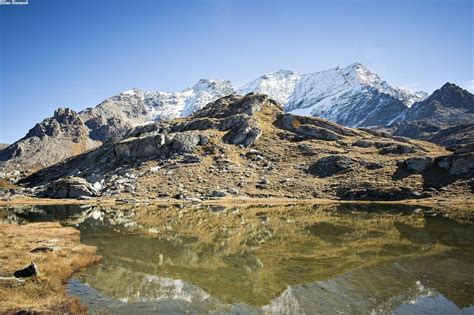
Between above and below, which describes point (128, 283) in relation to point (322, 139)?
below

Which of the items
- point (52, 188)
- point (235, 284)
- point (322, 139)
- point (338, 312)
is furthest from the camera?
point (322, 139)

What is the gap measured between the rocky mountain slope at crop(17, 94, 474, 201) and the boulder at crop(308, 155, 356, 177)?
1.20 ft

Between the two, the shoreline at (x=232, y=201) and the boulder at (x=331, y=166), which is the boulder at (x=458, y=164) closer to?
the shoreline at (x=232, y=201)

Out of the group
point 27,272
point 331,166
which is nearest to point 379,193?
point 331,166

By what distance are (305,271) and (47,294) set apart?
65.1 ft

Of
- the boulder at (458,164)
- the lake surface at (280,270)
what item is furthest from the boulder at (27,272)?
the boulder at (458,164)

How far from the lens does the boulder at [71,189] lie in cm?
12044

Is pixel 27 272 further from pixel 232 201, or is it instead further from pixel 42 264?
pixel 232 201

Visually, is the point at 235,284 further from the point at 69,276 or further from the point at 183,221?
the point at 183,221

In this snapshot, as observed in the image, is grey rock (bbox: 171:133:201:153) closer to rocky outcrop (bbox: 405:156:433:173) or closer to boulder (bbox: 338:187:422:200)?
boulder (bbox: 338:187:422:200)

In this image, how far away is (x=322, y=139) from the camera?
176250 millimetres

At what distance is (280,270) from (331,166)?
113m

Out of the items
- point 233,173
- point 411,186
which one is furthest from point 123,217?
point 411,186

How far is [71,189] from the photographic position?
122 m
